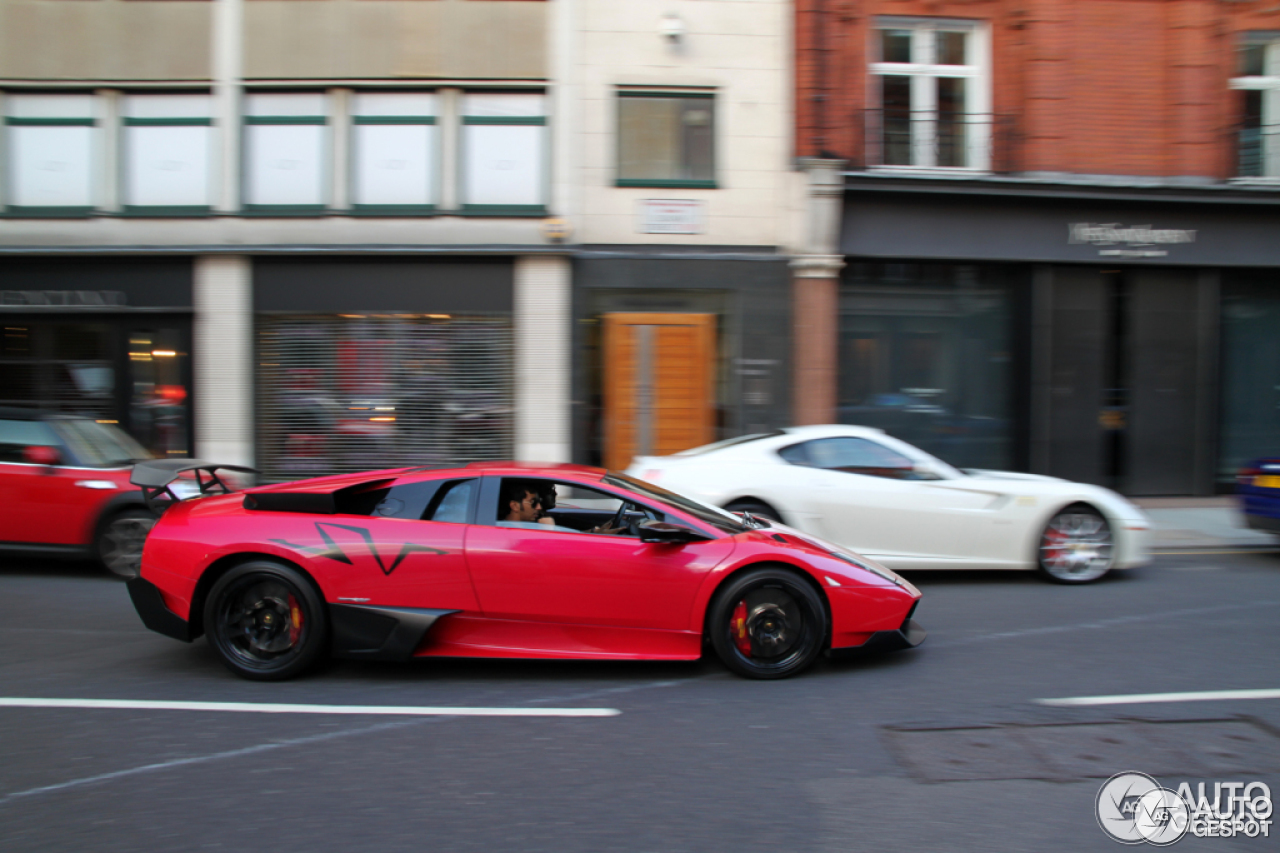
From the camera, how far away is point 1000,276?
13992 millimetres

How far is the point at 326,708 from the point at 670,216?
9909mm

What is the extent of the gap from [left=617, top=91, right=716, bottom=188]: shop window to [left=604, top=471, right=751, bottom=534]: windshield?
8552mm

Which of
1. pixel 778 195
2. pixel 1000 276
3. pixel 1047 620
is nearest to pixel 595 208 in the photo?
pixel 778 195

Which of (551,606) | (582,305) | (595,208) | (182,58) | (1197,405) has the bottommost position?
(551,606)

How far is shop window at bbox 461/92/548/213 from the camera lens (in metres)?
13.2

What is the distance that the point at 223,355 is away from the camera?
13.2 metres

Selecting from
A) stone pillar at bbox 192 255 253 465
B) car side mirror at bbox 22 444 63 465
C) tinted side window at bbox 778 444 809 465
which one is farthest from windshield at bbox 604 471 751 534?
stone pillar at bbox 192 255 253 465

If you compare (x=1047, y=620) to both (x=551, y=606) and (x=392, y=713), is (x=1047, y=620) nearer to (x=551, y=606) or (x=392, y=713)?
(x=551, y=606)

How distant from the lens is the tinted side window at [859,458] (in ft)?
26.6

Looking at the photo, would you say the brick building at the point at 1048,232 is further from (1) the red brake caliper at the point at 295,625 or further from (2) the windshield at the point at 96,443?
(1) the red brake caliper at the point at 295,625

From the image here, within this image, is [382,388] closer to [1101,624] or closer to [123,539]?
[123,539]

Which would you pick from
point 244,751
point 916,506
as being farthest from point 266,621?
point 916,506

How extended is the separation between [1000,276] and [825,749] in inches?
454

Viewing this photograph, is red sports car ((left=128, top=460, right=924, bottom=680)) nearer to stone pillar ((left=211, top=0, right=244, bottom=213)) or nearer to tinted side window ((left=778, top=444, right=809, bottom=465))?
tinted side window ((left=778, top=444, right=809, bottom=465))
